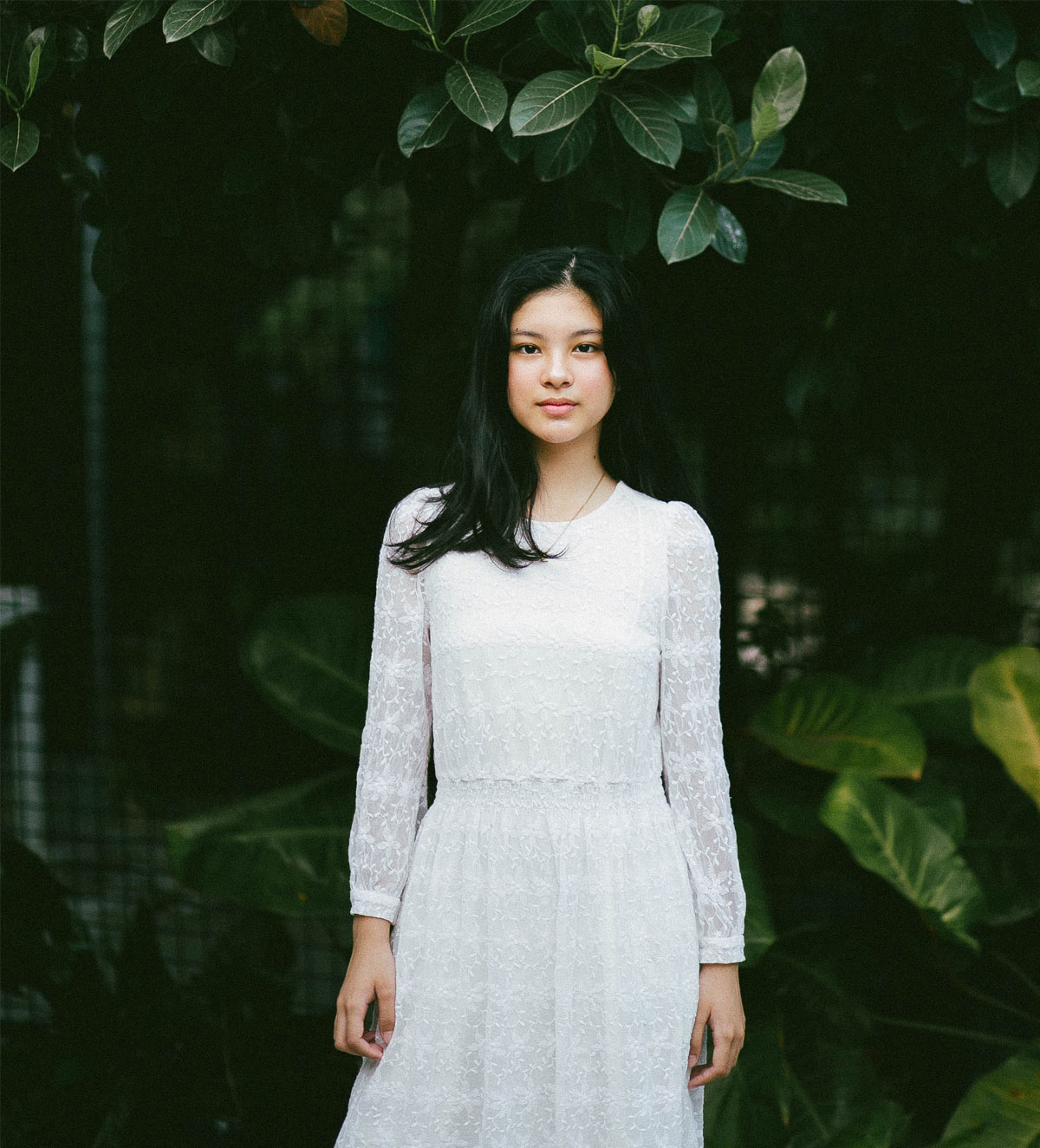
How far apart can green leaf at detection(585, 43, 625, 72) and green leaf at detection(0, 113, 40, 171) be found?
0.75 m

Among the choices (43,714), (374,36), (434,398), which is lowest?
Answer: (43,714)

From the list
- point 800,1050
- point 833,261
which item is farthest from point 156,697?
point 833,261

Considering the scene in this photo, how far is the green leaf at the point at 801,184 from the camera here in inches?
62.6

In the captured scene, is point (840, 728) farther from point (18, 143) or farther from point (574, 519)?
point (18, 143)

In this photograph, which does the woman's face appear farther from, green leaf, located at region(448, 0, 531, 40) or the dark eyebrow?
green leaf, located at region(448, 0, 531, 40)

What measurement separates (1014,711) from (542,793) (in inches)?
42.3

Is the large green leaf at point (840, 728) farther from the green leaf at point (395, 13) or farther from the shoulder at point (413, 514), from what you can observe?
the green leaf at point (395, 13)

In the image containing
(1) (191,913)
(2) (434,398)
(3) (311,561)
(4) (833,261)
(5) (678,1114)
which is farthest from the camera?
(1) (191,913)

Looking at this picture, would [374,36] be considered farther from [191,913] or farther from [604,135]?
[191,913]

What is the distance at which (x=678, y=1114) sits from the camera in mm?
1455

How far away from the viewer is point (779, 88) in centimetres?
→ 152

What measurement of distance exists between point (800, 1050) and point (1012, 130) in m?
1.68

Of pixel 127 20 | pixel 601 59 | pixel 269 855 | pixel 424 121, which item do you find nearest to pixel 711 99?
pixel 601 59

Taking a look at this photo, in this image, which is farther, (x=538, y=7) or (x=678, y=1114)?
(x=538, y=7)
